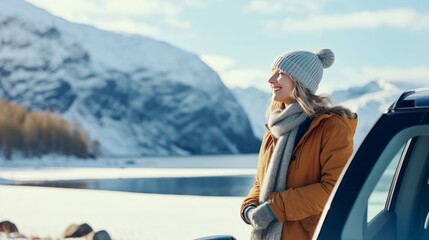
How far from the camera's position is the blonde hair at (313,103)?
9.72 ft

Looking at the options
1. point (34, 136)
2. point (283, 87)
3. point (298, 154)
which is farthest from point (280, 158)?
point (34, 136)

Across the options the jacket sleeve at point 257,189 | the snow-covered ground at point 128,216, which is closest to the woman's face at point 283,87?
the jacket sleeve at point 257,189

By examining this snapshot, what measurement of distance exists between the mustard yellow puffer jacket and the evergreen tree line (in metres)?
98.6

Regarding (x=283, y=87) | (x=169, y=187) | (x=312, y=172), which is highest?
(x=283, y=87)

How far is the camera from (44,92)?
656ft

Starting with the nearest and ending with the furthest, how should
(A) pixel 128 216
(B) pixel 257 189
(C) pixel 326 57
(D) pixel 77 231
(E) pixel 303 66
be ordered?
(E) pixel 303 66
(B) pixel 257 189
(C) pixel 326 57
(D) pixel 77 231
(A) pixel 128 216

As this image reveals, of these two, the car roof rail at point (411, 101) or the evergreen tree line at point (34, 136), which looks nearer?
the car roof rail at point (411, 101)

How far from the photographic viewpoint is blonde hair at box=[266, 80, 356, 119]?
2963mm

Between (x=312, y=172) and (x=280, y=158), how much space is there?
5.9 inches

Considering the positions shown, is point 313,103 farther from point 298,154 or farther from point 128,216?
point 128,216

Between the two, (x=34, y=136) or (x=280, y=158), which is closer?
(x=280, y=158)

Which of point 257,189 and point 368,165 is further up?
point 368,165

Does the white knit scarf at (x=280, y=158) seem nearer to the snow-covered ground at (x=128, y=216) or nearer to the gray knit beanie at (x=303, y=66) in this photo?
the gray knit beanie at (x=303, y=66)

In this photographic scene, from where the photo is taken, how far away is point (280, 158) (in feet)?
9.62
